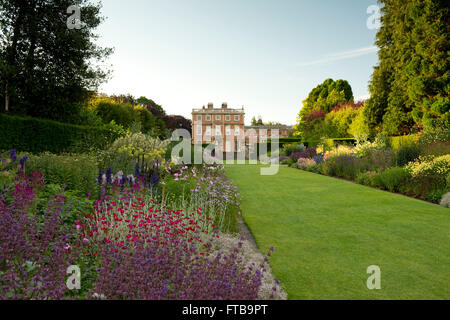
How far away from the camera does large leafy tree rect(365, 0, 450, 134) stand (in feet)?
43.5

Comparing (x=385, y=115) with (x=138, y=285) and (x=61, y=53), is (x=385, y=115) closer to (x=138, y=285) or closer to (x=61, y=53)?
(x=61, y=53)

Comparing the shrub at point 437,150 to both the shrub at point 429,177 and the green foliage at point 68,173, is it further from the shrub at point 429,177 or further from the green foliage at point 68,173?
the green foliage at point 68,173

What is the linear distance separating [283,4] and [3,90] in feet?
36.4

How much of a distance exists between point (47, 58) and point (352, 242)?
13769 millimetres

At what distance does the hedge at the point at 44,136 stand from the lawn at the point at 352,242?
666 cm

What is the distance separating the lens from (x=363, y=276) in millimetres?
3162

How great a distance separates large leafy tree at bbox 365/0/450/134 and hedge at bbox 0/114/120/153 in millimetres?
14231

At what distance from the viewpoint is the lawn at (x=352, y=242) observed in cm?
295

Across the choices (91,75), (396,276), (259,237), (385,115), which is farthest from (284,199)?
(385,115)

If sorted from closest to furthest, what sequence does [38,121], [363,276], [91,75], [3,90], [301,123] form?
[363,276], [38,121], [3,90], [91,75], [301,123]

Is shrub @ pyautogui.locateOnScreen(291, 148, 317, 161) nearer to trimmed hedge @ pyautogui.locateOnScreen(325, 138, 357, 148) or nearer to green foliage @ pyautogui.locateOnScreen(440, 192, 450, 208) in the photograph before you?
trimmed hedge @ pyautogui.locateOnScreen(325, 138, 357, 148)

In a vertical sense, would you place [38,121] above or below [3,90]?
below

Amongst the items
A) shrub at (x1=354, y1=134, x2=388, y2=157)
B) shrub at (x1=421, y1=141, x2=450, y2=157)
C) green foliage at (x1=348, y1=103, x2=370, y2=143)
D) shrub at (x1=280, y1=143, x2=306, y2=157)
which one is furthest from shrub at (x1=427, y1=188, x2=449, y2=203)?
shrub at (x1=280, y1=143, x2=306, y2=157)

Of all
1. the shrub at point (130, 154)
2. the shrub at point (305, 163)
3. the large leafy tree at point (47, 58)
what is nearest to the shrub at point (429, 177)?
the shrub at point (130, 154)
